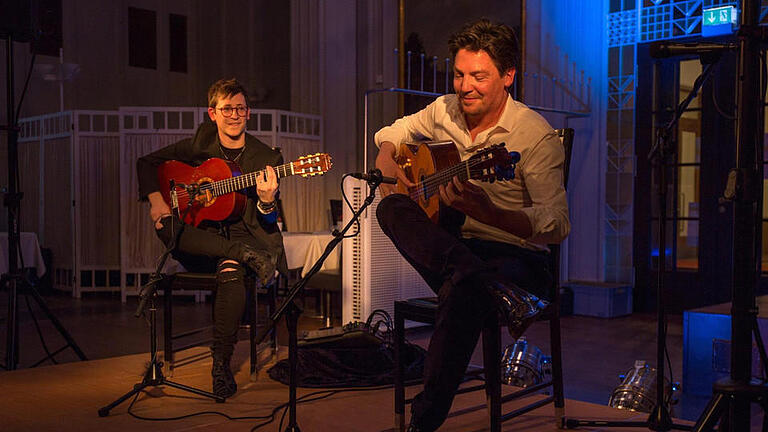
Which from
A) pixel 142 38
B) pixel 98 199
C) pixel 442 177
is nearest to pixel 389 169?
pixel 442 177

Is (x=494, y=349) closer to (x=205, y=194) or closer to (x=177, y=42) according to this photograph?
(x=205, y=194)

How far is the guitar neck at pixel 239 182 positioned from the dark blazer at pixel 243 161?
14cm

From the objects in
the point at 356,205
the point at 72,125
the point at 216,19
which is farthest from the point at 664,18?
the point at 216,19

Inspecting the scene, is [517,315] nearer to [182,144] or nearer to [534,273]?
[534,273]

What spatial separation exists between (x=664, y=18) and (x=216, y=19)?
6.86m

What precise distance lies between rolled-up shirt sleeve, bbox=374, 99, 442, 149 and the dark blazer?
876 mm

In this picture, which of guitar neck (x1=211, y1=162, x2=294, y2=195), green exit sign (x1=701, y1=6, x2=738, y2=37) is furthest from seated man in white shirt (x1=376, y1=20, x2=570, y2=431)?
green exit sign (x1=701, y1=6, x2=738, y2=37)

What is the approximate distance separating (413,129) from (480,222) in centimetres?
60

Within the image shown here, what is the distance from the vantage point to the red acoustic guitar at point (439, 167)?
2184 mm

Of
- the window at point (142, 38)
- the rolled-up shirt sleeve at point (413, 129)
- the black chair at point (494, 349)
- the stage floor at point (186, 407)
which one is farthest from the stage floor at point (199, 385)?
the window at point (142, 38)

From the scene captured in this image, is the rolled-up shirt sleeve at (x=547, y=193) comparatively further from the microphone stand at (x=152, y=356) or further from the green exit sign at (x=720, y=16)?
the green exit sign at (x=720, y=16)

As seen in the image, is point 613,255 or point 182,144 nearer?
point 182,144

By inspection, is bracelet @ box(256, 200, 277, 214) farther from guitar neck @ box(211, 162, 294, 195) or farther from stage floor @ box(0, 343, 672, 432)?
stage floor @ box(0, 343, 672, 432)

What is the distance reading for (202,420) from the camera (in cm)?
283
